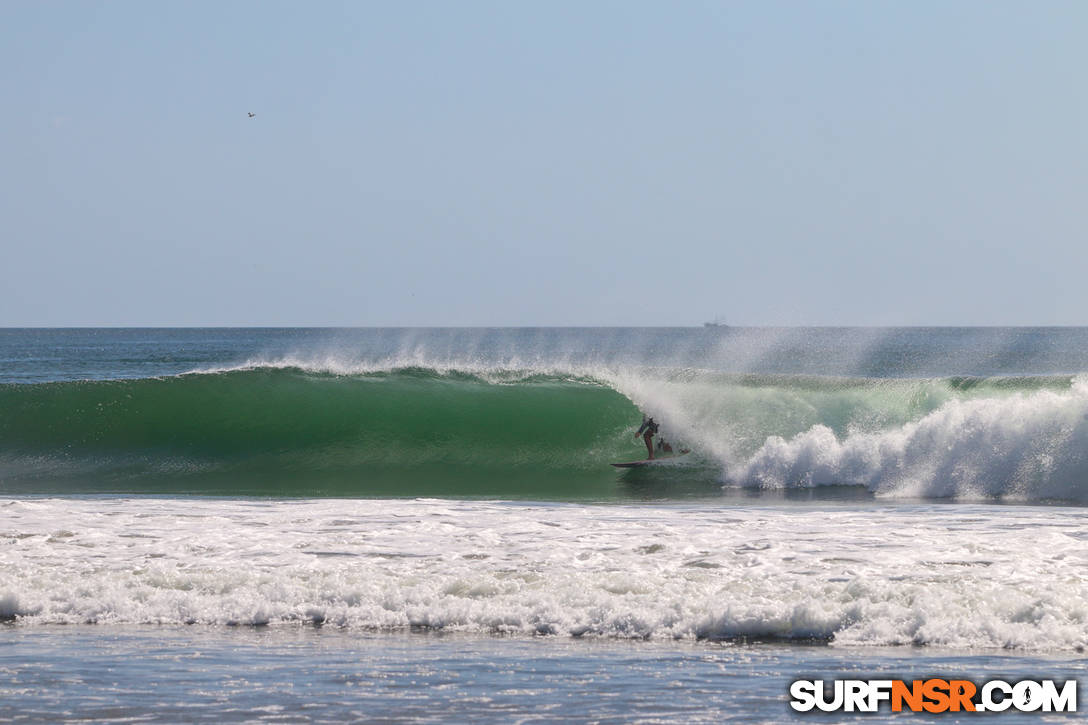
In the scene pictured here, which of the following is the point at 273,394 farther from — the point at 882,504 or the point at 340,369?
the point at 882,504

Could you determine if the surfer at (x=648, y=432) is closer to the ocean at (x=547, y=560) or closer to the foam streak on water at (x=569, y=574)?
the ocean at (x=547, y=560)

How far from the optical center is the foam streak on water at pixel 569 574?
7.05m

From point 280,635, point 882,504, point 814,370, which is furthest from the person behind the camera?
point 814,370

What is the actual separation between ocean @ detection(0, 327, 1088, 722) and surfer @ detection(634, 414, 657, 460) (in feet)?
0.78

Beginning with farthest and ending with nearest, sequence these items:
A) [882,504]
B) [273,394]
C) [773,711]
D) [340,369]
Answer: [340,369] < [273,394] < [882,504] < [773,711]

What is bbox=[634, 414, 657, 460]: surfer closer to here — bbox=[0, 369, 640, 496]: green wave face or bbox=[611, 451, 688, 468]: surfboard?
bbox=[0, 369, 640, 496]: green wave face

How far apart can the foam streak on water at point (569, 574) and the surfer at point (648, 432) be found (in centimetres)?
707

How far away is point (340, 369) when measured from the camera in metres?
22.1

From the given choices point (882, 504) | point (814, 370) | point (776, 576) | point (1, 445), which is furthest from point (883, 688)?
point (814, 370)

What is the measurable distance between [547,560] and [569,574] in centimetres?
51

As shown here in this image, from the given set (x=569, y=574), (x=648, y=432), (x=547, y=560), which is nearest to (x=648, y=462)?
(x=648, y=432)

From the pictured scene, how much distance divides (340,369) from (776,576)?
15237 mm

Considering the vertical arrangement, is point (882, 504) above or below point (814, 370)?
below

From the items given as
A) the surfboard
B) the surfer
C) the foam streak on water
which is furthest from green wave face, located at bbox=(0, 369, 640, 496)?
the foam streak on water
